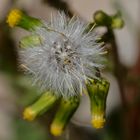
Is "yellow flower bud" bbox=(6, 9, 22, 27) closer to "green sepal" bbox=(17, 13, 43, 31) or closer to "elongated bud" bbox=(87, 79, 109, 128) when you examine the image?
"green sepal" bbox=(17, 13, 43, 31)

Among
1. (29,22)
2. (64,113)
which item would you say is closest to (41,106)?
(64,113)

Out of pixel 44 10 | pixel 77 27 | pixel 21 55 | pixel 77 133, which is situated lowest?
pixel 77 133

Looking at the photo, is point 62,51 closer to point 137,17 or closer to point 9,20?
point 9,20

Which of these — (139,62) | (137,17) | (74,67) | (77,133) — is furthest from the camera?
(137,17)

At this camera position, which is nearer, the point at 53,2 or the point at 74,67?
the point at 74,67

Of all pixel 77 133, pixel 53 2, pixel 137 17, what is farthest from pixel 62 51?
pixel 137 17

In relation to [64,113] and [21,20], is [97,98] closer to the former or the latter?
[64,113]

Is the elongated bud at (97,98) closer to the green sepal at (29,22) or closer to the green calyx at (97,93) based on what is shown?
the green calyx at (97,93)
